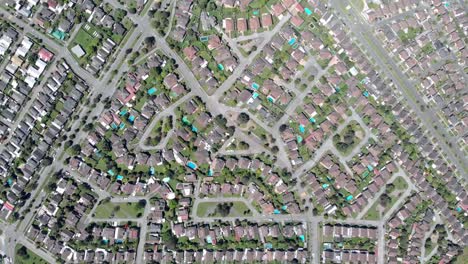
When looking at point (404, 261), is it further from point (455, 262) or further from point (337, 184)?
point (337, 184)

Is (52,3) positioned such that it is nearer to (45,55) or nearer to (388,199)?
(45,55)

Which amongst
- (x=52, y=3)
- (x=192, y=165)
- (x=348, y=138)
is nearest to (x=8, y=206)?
(x=192, y=165)

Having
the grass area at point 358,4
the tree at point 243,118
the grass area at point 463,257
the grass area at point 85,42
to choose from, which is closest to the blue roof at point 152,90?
the grass area at point 85,42

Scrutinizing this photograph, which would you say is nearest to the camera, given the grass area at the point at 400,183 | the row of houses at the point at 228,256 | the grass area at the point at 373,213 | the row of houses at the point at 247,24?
the row of houses at the point at 228,256

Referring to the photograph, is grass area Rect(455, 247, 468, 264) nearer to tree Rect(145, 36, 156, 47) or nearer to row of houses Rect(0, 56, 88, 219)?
tree Rect(145, 36, 156, 47)

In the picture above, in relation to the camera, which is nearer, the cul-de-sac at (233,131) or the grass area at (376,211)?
the cul-de-sac at (233,131)

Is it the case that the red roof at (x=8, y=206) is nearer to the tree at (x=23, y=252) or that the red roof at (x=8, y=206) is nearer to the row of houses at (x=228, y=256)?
the tree at (x=23, y=252)

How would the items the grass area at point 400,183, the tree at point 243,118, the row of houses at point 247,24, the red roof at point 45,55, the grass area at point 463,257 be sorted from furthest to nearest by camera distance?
1. the grass area at point 463,257
2. the grass area at point 400,183
3. the row of houses at point 247,24
4. the tree at point 243,118
5. the red roof at point 45,55
